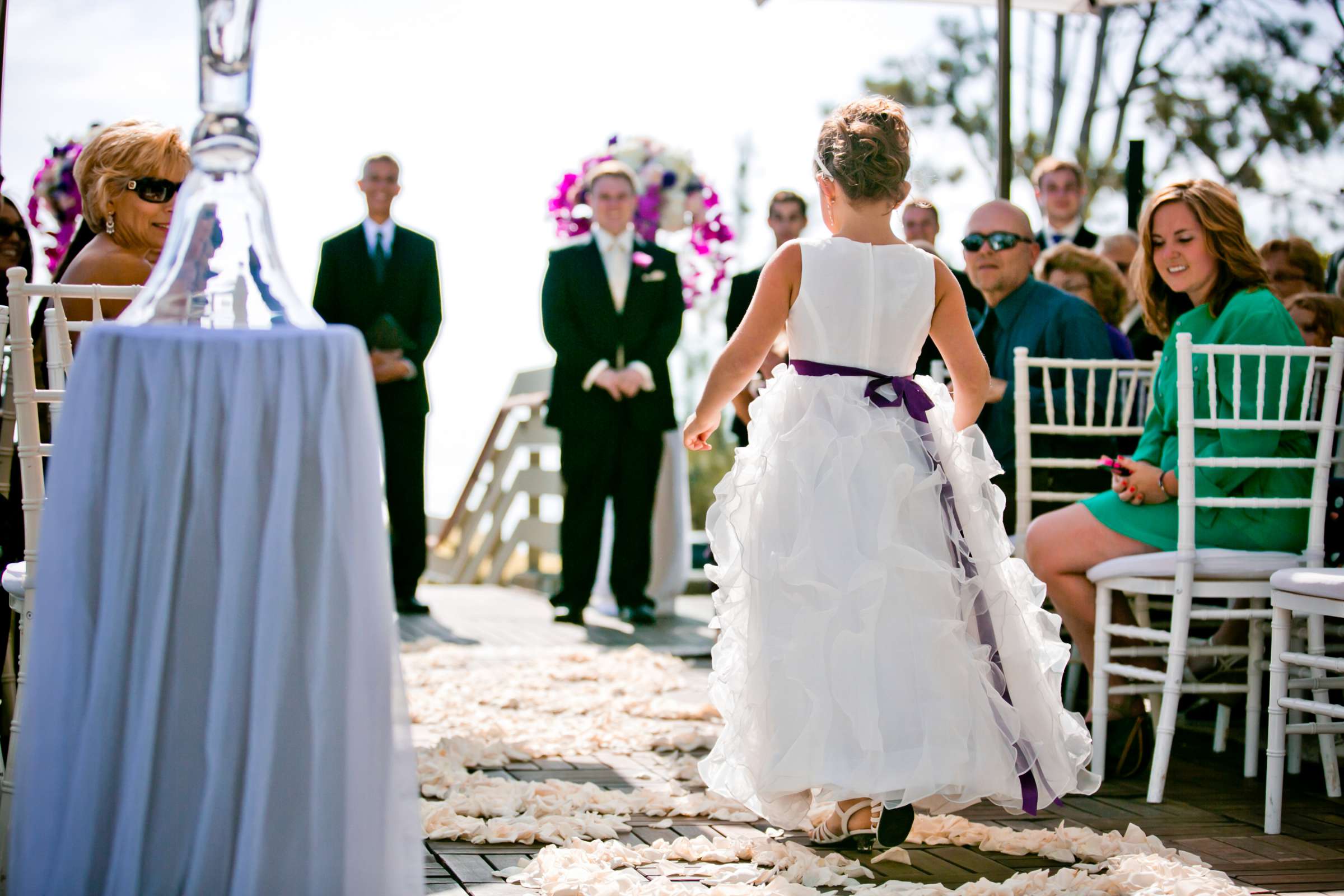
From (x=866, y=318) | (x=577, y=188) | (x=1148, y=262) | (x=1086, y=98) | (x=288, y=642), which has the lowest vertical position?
(x=288, y=642)

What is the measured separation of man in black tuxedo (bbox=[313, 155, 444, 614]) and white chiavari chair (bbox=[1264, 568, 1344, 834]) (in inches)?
177

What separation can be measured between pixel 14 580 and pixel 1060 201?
193 inches

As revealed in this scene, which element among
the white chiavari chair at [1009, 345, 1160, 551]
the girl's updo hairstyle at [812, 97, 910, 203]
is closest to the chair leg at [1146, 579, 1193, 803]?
the white chiavari chair at [1009, 345, 1160, 551]

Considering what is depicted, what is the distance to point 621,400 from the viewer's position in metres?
6.64

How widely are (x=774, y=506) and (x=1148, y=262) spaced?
66.4 inches

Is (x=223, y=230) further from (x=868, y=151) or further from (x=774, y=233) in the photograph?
(x=774, y=233)

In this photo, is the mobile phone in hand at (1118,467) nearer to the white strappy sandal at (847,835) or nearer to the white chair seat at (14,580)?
the white strappy sandal at (847,835)

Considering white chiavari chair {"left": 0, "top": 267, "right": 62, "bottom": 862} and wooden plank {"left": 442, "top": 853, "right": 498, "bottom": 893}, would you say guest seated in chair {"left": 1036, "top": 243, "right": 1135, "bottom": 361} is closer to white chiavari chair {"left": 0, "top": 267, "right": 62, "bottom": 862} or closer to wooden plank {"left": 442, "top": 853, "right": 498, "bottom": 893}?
wooden plank {"left": 442, "top": 853, "right": 498, "bottom": 893}

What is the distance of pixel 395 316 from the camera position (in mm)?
6680

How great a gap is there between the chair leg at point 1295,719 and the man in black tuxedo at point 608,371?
343 centimetres

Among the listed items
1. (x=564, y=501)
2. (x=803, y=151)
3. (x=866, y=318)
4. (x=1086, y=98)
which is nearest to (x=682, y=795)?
(x=866, y=318)

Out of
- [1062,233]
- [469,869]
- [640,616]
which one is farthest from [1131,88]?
[469,869]

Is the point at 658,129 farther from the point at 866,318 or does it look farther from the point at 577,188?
the point at 866,318

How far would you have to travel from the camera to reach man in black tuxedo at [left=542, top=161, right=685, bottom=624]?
6.57 m
